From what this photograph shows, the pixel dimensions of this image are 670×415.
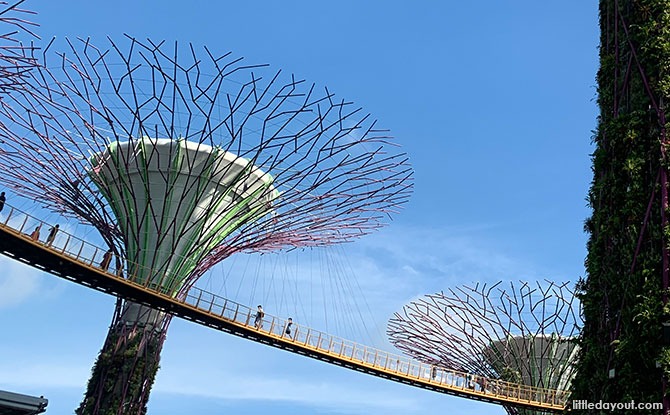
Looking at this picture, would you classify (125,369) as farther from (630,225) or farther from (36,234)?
(630,225)

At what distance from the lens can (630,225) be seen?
13805 mm

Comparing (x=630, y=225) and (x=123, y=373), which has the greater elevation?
(x=630, y=225)

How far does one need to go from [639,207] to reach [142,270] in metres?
19.4

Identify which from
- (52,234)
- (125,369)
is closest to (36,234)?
(52,234)

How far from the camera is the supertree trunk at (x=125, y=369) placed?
85.4 feet

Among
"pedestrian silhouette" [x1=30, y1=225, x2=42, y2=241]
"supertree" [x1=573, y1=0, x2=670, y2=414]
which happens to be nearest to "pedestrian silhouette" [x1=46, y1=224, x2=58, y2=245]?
"pedestrian silhouette" [x1=30, y1=225, x2=42, y2=241]

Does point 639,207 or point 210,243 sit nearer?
point 639,207

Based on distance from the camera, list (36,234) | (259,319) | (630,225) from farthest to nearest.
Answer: (259,319)
(36,234)
(630,225)

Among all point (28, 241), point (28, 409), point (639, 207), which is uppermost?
point (639, 207)

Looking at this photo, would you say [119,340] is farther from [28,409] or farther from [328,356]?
[28,409]

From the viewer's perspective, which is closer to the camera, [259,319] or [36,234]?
[36,234]

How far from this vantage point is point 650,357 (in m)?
12.1

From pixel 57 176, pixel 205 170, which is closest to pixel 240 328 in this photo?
pixel 205 170

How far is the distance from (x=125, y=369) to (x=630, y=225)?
20174 mm
